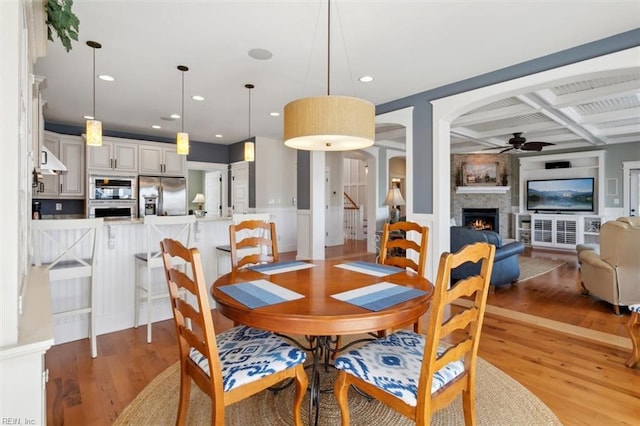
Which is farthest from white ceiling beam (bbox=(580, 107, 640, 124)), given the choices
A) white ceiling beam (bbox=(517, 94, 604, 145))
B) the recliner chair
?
the recliner chair

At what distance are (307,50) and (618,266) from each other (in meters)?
3.83

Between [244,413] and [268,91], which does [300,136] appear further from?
[268,91]

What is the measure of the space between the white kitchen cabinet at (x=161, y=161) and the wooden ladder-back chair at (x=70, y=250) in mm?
3973

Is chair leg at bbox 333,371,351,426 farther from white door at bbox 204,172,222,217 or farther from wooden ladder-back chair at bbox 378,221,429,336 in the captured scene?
white door at bbox 204,172,222,217

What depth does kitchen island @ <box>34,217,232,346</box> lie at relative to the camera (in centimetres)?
275

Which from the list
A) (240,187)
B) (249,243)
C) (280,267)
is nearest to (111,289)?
(249,243)

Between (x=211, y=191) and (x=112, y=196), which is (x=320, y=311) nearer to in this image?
(x=112, y=196)

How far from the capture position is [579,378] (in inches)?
87.1

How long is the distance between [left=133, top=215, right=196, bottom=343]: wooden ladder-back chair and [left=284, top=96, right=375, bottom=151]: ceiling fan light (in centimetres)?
164

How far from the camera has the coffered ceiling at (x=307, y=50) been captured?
2361 mm

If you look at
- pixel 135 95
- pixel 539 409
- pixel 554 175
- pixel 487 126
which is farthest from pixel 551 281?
pixel 135 95

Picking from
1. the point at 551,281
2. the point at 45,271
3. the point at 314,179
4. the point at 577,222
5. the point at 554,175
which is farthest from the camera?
the point at 554,175

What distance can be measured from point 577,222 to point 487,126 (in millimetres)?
3589

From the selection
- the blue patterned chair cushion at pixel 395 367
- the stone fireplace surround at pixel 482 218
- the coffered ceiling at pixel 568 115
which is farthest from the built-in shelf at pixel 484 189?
the blue patterned chair cushion at pixel 395 367
